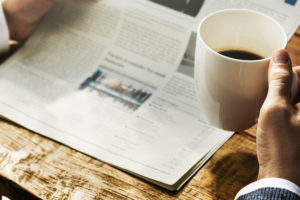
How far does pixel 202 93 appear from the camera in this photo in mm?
427

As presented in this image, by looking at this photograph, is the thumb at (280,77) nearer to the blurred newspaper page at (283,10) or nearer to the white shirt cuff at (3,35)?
the blurred newspaper page at (283,10)

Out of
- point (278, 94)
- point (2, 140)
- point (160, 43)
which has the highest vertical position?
point (278, 94)

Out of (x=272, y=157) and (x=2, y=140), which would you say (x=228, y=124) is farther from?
(x=2, y=140)

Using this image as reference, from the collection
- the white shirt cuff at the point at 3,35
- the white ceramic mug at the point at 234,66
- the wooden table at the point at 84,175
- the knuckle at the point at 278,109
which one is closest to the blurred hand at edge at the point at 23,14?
the white shirt cuff at the point at 3,35

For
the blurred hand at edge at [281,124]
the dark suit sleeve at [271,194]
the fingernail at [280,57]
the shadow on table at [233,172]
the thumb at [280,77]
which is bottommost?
the shadow on table at [233,172]

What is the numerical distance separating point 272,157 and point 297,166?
0.08 feet

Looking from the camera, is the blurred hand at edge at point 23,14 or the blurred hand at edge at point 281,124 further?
the blurred hand at edge at point 23,14

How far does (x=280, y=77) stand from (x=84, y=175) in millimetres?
251

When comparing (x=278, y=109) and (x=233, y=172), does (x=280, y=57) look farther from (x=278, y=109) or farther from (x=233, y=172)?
(x=233, y=172)

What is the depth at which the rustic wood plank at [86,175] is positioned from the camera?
16.2 inches

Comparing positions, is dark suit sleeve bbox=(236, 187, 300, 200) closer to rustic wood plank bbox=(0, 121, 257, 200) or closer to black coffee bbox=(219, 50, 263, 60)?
rustic wood plank bbox=(0, 121, 257, 200)

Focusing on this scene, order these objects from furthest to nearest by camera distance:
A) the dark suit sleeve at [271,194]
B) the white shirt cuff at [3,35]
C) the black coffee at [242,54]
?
the white shirt cuff at [3,35] < the black coffee at [242,54] < the dark suit sleeve at [271,194]

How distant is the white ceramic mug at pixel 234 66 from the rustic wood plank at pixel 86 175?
0.17ft

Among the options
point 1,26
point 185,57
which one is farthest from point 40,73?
point 185,57
